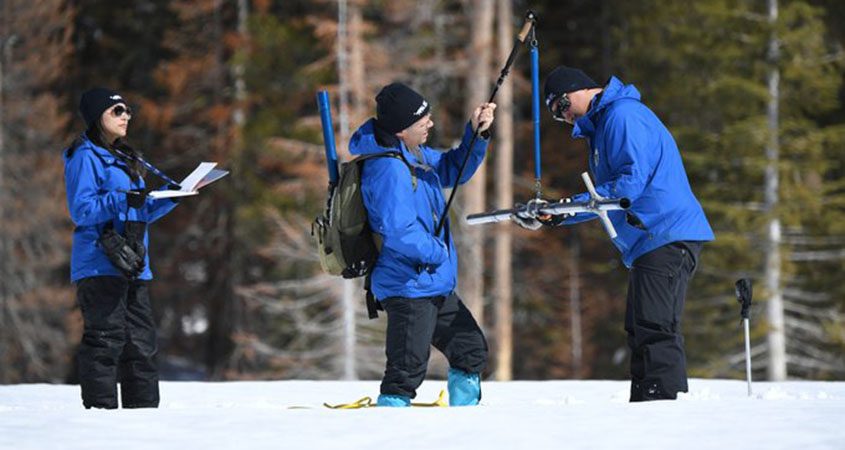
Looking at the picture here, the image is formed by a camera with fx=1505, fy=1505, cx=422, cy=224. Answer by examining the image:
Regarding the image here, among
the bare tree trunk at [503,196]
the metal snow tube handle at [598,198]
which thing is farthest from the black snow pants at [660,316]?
the bare tree trunk at [503,196]

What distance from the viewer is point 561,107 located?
24.4 feet

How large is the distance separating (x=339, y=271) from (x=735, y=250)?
51.8 feet

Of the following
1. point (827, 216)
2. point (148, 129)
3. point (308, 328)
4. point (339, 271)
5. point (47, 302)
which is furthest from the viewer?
point (148, 129)

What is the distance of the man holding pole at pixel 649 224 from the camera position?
709 centimetres

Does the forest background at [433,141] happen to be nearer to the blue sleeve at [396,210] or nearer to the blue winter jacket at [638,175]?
the blue winter jacket at [638,175]

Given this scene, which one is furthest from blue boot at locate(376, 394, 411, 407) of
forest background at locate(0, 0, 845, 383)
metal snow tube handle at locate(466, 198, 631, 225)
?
forest background at locate(0, 0, 845, 383)

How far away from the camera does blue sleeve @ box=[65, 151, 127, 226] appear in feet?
24.9

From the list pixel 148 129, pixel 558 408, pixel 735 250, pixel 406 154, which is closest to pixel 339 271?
pixel 406 154

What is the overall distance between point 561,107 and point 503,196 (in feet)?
59.2

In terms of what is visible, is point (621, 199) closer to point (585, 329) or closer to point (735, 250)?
point (735, 250)

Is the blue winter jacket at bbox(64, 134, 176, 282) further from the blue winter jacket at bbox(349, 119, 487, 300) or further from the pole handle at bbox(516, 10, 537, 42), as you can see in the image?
the pole handle at bbox(516, 10, 537, 42)

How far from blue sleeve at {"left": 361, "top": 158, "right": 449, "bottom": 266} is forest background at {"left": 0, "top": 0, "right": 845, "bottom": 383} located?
1487 cm

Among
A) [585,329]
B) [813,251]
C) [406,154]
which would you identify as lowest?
[585,329]

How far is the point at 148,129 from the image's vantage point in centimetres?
3000
